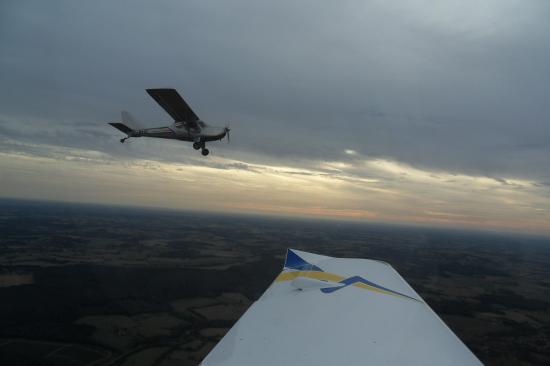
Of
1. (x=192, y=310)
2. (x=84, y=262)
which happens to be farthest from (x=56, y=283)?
(x=192, y=310)

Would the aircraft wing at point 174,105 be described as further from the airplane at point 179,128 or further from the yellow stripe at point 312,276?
the yellow stripe at point 312,276

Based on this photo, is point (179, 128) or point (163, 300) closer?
point (179, 128)

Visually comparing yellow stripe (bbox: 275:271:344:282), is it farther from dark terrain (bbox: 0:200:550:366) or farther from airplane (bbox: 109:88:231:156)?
dark terrain (bbox: 0:200:550:366)

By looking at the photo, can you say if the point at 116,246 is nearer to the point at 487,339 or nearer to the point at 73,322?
the point at 73,322

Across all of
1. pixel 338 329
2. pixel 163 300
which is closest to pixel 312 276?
pixel 338 329

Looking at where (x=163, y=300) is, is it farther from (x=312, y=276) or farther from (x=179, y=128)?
(x=312, y=276)
